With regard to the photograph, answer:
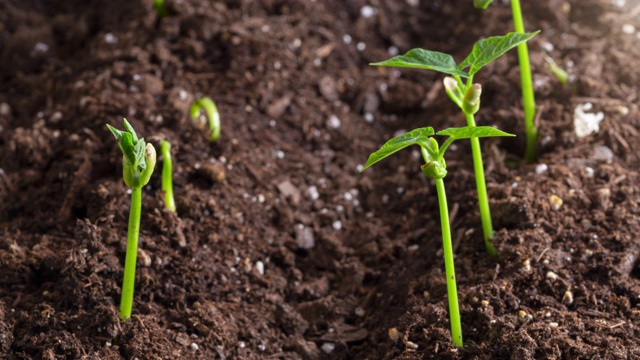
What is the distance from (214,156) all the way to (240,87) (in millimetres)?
270

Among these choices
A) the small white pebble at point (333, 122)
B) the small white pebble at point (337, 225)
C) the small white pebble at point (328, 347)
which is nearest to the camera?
the small white pebble at point (328, 347)

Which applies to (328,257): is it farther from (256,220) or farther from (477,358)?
(477,358)

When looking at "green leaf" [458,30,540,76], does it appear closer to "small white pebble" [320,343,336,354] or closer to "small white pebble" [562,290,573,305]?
"small white pebble" [562,290,573,305]

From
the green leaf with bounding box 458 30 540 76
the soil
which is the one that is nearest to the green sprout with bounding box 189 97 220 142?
the soil

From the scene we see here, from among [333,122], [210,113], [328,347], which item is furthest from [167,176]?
[333,122]

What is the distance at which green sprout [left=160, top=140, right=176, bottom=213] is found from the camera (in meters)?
1.62

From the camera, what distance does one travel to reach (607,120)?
1813 millimetres

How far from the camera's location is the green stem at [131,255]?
135 centimetres

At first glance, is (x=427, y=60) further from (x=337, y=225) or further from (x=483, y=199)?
(x=337, y=225)

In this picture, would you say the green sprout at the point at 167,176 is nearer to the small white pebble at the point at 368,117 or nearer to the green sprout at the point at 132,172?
the green sprout at the point at 132,172

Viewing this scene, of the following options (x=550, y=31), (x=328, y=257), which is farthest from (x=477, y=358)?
(x=550, y=31)

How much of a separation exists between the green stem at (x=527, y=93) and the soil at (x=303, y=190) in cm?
3

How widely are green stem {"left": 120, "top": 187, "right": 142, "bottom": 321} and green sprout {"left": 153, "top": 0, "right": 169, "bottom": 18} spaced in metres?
0.92

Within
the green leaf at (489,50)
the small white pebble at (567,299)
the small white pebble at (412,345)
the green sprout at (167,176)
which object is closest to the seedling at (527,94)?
the green leaf at (489,50)
